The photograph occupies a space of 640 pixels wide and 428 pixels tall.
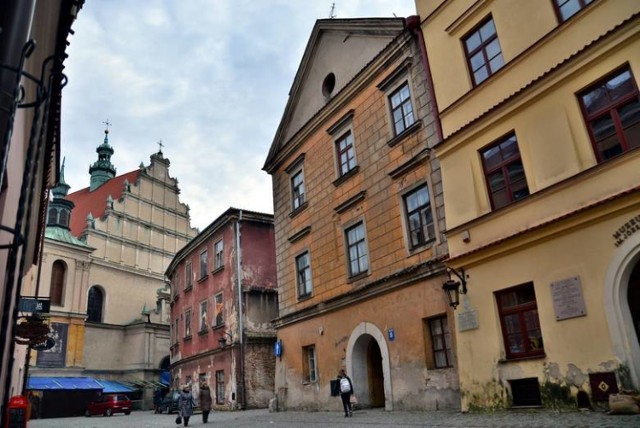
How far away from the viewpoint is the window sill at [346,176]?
1747 cm

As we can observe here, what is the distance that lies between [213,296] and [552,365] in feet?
71.7

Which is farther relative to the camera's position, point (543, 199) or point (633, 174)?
point (543, 199)

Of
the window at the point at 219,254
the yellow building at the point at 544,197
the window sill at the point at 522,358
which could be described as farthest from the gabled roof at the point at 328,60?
the window sill at the point at 522,358

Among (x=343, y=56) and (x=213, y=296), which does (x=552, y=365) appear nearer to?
(x=343, y=56)

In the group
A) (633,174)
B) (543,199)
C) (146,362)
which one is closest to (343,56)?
(543,199)

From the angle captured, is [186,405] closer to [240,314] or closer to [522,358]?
[240,314]

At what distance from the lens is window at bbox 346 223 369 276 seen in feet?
55.0

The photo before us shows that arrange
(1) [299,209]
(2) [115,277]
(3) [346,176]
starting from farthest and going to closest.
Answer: (2) [115,277]
(1) [299,209]
(3) [346,176]

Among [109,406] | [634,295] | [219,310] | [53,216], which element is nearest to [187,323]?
[219,310]

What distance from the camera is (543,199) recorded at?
34.8 feet

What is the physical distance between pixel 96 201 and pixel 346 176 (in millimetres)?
39766

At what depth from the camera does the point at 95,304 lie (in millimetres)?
44469

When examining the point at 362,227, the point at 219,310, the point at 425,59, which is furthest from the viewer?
the point at 219,310

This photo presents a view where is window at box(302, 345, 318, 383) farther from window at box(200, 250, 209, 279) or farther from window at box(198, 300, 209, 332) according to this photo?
window at box(200, 250, 209, 279)
